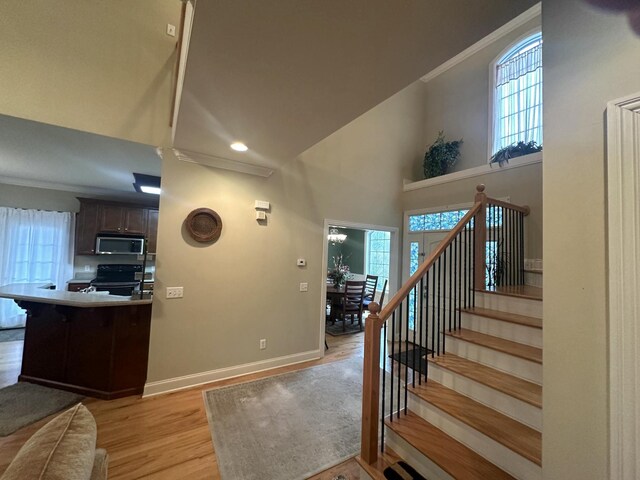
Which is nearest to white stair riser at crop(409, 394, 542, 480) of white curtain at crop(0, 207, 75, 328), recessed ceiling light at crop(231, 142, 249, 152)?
recessed ceiling light at crop(231, 142, 249, 152)

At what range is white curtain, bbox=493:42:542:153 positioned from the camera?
387 cm

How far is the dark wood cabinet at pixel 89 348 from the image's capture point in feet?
8.89

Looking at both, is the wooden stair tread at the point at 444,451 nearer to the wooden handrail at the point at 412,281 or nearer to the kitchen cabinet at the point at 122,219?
the wooden handrail at the point at 412,281

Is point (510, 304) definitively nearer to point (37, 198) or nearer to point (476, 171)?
point (476, 171)

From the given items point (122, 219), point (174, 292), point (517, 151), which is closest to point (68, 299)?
point (174, 292)

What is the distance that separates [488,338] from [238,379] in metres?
2.75

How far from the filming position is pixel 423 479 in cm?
152

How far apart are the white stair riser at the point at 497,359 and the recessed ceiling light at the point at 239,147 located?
2.68 metres

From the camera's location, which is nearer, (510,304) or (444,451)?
(444,451)

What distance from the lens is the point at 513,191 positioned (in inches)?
138

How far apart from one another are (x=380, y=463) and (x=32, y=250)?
640 cm

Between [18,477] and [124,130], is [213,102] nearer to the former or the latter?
[124,130]

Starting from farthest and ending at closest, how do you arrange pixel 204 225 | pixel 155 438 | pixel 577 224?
1. pixel 204 225
2. pixel 155 438
3. pixel 577 224

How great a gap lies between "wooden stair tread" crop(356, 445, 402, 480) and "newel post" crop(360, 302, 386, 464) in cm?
3
